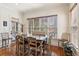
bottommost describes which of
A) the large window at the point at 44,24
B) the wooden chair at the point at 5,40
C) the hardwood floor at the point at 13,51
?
the hardwood floor at the point at 13,51

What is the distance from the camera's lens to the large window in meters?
1.68

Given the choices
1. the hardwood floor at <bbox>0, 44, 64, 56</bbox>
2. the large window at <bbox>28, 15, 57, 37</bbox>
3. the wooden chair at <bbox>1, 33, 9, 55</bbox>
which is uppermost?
the large window at <bbox>28, 15, 57, 37</bbox>

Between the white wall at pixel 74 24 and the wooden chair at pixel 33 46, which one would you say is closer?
the white wall at pixel 74 24

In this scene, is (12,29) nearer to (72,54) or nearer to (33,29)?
(33,29)

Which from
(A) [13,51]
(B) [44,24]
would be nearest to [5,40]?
(A) [13,51]

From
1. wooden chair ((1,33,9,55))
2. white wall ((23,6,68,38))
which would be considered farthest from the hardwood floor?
white wall ((23,6,68,38))

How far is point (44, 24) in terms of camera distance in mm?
1705

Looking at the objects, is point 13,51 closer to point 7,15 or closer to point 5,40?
point 5,40

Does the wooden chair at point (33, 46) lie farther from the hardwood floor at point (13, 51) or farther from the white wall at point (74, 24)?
the white wall at point (74, 24)

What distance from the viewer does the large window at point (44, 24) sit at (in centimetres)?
168

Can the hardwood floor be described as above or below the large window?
Result: below

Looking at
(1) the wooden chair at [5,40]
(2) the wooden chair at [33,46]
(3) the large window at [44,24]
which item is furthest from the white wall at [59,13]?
(1) the wooden chair at [5,40]

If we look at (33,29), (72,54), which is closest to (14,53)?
(33,29)

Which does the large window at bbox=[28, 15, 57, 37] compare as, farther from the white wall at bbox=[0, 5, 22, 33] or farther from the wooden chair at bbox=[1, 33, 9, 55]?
the wooden chair at bbox=[1, 33, 9, 55]
